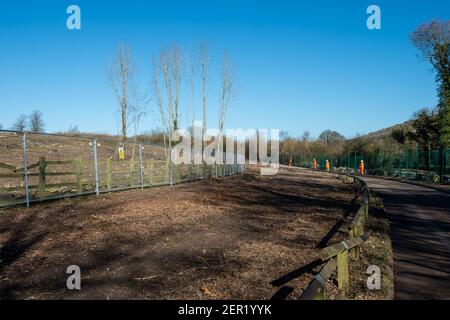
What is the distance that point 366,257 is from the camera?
667 centimetres

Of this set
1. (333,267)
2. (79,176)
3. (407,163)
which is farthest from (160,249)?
(407,163)

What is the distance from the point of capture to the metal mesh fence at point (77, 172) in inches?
473

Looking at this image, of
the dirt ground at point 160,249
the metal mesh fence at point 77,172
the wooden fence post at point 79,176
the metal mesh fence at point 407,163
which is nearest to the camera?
the dirt ground at point 160,249

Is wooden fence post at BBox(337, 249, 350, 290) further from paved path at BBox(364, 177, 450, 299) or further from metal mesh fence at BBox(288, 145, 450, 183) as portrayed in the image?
metal mesh fence at BBox(288, 145, 450, 183)

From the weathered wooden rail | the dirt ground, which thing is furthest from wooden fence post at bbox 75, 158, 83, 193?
the weathered wooden rail

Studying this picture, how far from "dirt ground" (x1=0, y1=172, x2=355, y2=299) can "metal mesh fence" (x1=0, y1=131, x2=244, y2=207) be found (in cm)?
113

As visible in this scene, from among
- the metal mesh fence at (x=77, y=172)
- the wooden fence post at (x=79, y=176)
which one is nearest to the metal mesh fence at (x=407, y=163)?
the metal mesh fence at (x=77, y=172)

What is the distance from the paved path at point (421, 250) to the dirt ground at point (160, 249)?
1437 millimetres

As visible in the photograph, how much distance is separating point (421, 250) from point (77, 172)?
1202 cm

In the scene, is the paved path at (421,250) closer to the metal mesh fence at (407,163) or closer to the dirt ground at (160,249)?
the dirt ground at (160,249)
